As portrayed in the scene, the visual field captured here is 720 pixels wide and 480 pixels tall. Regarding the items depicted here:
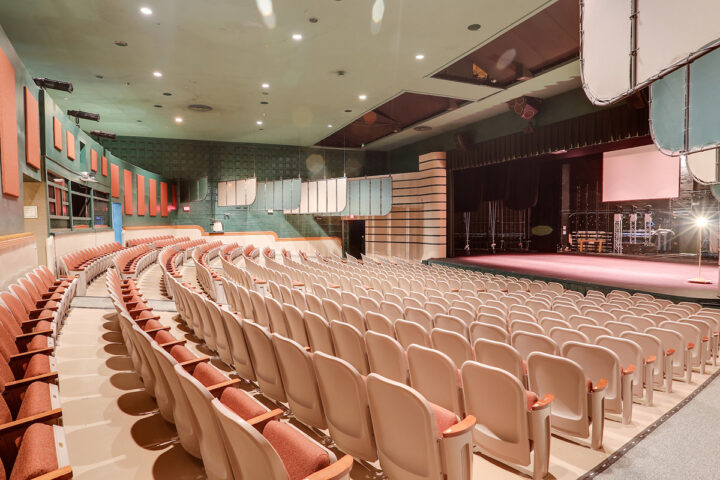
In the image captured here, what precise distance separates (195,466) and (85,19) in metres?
7.40

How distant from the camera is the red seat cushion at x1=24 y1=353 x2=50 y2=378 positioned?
2127 mm

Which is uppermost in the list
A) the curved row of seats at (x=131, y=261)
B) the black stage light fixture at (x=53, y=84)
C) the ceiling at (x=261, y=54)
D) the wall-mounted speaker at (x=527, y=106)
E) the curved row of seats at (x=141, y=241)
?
the ceiling at (x=261, y=54)

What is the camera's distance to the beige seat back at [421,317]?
12.6 feet

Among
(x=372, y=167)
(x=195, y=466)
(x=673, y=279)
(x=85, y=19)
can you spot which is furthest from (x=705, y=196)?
(x=85, y=19)

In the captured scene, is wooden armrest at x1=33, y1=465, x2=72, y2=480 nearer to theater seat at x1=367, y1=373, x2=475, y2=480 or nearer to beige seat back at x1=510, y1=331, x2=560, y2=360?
theater seat at x1=367, y1=373, x2=475, y2=480

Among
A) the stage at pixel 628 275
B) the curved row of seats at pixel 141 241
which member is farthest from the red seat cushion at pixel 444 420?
the curved row of seats at pixel 141 241

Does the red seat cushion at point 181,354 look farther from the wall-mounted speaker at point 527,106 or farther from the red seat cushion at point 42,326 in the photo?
the wall-mounted speaker at point 527,106

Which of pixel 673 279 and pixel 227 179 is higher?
pixel 227 179

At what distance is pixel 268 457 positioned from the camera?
1192 millimetres

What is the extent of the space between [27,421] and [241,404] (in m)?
0.83

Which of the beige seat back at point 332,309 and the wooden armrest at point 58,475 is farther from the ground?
the wooden armrest at point 58,475

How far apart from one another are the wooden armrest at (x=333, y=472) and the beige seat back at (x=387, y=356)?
112cm

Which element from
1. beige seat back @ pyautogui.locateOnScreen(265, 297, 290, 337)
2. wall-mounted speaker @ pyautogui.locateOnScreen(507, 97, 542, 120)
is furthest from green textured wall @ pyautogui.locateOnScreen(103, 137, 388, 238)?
beige seat back @ pyautogui.locateOnScreen(265, 297, 290, 337)

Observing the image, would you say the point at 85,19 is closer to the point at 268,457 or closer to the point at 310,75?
the point at 310,75
